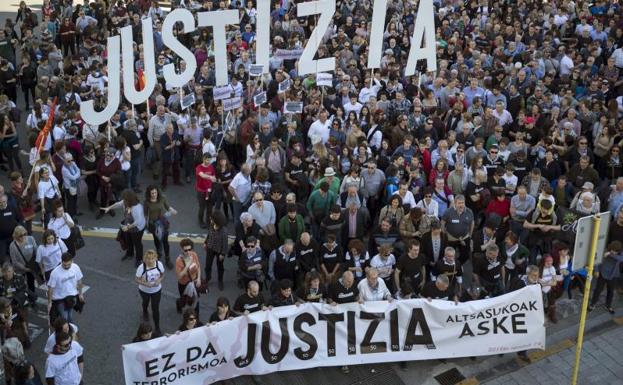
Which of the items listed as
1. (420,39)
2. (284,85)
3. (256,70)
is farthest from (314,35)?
(420,39)

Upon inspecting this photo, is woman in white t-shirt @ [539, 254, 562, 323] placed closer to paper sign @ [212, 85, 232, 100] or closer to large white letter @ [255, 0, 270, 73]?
paper sign @ [212, 85, 232, 100]

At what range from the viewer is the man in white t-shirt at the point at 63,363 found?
28.9 ft

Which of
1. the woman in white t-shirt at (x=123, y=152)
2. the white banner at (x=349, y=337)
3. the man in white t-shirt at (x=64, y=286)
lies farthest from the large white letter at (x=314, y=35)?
the man in white t-shirt at (x=64, y=286)

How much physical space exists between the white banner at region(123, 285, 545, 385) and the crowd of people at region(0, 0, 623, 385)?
0.28m

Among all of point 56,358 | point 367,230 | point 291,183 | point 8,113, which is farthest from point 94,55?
point 56,358

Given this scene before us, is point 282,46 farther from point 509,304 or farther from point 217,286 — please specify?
point 509,304

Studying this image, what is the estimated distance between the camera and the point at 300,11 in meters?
15.9

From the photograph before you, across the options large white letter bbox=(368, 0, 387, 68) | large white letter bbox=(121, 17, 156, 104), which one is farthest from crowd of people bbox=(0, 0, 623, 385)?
large white letter bbox=(368, 0, 387, 68)

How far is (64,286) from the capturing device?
404 inches

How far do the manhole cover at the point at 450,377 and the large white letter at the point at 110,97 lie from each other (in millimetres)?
7302

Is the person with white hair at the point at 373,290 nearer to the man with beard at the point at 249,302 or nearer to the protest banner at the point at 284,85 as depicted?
→ the man with beard at the point at 249,302

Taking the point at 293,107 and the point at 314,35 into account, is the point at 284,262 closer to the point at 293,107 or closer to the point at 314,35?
the point at 293,107

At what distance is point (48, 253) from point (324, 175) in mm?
4598

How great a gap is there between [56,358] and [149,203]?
3737 millimetres
